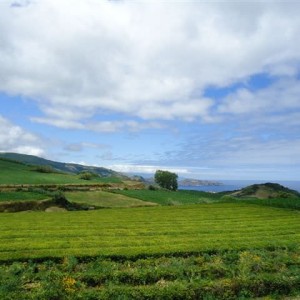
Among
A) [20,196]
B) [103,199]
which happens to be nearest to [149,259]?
[20,196]

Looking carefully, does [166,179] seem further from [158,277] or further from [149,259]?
[158,277]

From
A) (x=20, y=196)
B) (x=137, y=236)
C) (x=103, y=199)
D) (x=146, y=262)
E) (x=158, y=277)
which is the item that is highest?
(x=103, y=199)

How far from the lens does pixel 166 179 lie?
144750 mm

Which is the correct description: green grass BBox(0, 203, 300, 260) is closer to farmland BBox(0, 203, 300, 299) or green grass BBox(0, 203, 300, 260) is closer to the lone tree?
farmland BBox(0, 203, 300, 299)

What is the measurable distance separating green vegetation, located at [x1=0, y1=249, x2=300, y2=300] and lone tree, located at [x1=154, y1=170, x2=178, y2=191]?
12098 centimetres

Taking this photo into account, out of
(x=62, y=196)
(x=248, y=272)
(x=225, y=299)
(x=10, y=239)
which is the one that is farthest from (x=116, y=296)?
(x=62, y=196)

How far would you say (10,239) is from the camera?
2708cm

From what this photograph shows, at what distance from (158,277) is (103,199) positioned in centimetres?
→ 4930

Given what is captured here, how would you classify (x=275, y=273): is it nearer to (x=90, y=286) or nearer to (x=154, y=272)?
(x=154, y=272)

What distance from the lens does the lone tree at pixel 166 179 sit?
144500mm

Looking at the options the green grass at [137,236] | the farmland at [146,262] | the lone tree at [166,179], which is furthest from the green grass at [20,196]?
the lone tree at [166,179]

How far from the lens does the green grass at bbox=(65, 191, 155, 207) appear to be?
65.0m

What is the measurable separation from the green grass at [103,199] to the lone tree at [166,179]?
7212 cm

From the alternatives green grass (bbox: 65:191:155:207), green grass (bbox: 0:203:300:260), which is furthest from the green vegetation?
green grass (bbox: 65:191:155:207)
